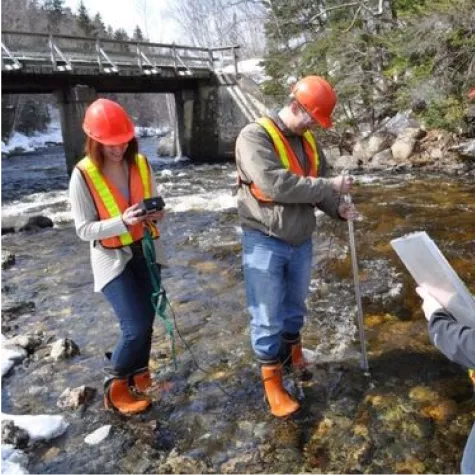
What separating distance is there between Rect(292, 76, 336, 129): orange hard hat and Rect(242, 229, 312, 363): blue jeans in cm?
88

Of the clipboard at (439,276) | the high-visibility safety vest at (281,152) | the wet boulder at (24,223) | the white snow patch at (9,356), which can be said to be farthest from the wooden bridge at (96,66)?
the clipboard at (439,276)

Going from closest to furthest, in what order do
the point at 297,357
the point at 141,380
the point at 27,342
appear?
the point at 141,380 < the point at 297,357 < the point at 27,342

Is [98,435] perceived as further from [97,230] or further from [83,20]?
[83,20]

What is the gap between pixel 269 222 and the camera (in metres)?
3.44

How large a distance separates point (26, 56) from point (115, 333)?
17.0 meters

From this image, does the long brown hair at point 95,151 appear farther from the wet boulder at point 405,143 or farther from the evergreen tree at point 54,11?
the evergreen tree at point 54,11

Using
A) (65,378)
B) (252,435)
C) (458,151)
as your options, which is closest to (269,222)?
(252,435)

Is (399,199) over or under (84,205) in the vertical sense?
under

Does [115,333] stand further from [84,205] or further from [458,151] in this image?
[458,151]

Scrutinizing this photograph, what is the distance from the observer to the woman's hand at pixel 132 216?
10.5ft

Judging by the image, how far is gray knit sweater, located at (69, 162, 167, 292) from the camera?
326cm

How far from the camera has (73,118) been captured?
20.5 m

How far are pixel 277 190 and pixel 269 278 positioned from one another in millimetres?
641

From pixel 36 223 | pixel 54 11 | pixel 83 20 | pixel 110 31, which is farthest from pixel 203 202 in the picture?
pixel 110 31
